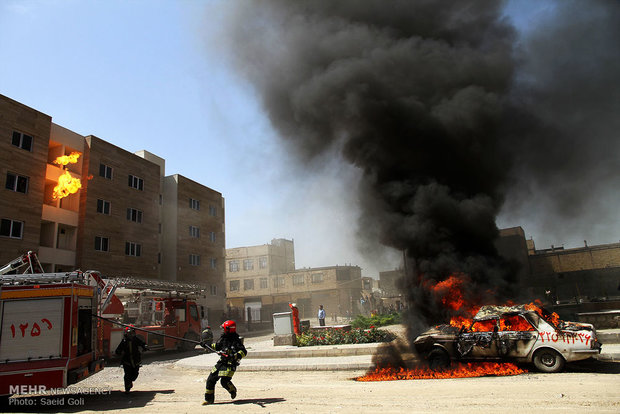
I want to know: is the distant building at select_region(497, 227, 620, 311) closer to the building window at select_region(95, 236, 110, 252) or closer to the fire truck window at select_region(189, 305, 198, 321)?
the fire truck window at select_region(189, 305, 198, 321)

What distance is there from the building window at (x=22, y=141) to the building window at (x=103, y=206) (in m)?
5.42

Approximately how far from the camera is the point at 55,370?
23.2 ft

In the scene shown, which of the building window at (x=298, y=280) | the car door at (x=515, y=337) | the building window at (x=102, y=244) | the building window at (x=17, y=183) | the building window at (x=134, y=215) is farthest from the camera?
the building window at (x=298, y=280)

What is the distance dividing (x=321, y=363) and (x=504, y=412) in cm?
677

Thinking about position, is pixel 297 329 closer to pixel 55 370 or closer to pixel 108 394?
pixel 108 394

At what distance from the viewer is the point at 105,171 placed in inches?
1075

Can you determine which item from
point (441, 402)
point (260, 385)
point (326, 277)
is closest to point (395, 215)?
point (260, 385)

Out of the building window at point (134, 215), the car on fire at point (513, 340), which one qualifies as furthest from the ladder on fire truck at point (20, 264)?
the building window at point (134, 215)

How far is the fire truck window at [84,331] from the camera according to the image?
8.09 m

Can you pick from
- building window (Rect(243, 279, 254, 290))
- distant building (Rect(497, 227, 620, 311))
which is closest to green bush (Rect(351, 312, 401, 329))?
distant building (Rect(497, 227, 620, 311))

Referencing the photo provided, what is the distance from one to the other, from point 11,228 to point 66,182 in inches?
175

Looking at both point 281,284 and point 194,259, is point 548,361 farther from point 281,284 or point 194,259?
point 281,284

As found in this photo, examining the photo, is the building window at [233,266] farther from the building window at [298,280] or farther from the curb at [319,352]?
the curb at [319,352]

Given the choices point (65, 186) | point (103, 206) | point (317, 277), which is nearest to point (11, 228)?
point (65, 186)
